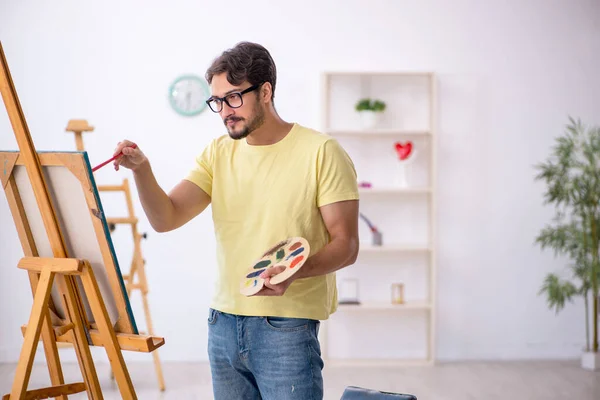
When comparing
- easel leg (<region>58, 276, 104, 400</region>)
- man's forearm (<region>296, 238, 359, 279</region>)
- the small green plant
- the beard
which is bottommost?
easel leg (<region>58, 276, 104, 400</region>)

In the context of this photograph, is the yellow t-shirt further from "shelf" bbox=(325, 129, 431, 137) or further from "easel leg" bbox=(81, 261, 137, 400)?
"shelf" bbox=(325, 129, 431, 137)

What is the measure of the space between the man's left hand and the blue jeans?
0.18 metres

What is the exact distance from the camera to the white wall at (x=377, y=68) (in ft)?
17.1

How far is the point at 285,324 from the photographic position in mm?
1826

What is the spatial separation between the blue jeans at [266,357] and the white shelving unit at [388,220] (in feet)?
11.2

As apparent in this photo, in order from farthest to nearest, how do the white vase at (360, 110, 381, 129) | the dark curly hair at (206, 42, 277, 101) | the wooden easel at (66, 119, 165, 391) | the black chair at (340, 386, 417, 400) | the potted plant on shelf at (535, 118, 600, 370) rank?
the white vase at (360, 110, 381, 129) < the potted plant on shelf at (535, 118, 600, 370) < the wooden easel at (66, 119, 165, 391) < the black chair at (340, 386, 417, 400) < the dark curly hair at (206, 42, 277, 101)

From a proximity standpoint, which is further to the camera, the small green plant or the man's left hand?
the small green plant

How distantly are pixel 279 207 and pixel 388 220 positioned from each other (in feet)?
11.6

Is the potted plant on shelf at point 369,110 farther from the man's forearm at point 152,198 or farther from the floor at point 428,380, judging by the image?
the man's forearm at point 152,198

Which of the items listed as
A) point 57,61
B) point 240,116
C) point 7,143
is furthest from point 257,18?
point 240,116

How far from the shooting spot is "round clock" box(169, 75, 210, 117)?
17.1 feet

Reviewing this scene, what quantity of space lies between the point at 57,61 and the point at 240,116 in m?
3.73

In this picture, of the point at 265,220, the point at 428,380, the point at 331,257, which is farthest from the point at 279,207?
the point at 428,380

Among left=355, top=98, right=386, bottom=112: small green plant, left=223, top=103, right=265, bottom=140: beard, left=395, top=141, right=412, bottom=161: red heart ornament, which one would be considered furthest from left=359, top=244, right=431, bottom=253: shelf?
left=223, top=103, right=265, bottom=140: beard
